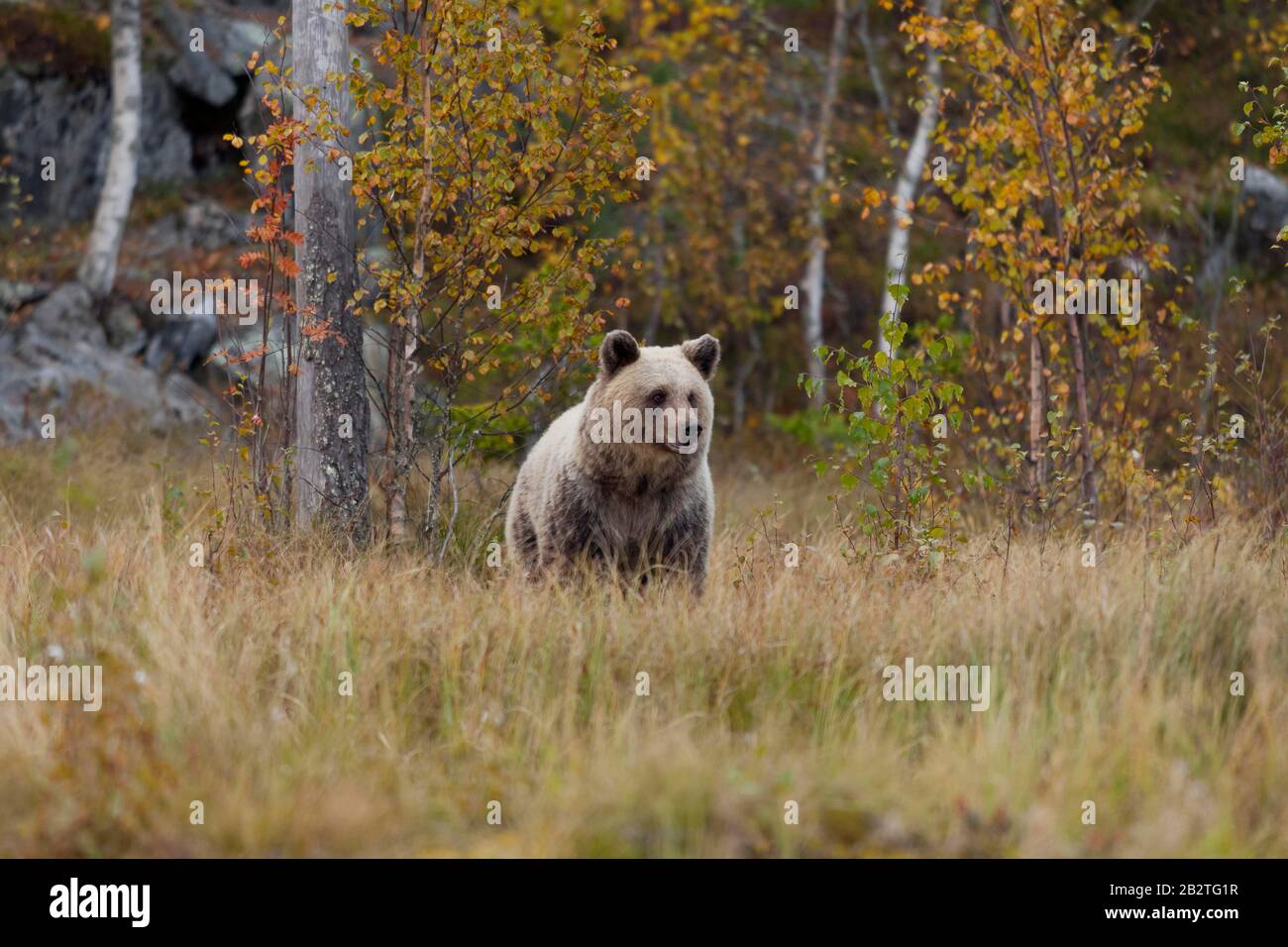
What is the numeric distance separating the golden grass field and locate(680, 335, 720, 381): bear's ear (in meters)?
1.13

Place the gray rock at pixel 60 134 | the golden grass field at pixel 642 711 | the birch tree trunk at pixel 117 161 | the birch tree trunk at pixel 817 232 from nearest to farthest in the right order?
the golden grass field at pixel 642 711 → the birch tree trunk at pixel 117 161 → the birch tree trunk at pixel 817 232 → the gray rock at pixel 60 134

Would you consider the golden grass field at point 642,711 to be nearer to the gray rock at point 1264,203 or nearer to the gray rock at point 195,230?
the gray rock at point 195,230

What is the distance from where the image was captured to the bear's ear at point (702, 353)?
7203 mm

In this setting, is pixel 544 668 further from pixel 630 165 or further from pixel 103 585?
pixel 630 165

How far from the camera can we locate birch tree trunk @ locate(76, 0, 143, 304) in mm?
15602

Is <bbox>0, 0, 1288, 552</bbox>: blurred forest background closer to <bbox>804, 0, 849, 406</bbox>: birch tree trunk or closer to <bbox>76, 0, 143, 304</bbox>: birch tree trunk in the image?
<bbox>804, 0, 849, 406</bbox>: birch tree trunk

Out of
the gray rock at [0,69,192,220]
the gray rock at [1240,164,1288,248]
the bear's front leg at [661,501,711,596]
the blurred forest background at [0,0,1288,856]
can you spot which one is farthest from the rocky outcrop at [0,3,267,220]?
the gray rock at [1240,164,1288,248]

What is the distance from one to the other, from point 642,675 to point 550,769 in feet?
2.53

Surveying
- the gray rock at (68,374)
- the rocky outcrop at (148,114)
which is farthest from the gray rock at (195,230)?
the gray rock at (68,374)

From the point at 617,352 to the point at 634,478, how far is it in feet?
2.12

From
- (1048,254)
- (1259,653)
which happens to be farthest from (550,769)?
(1048,254)

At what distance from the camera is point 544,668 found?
5.42 m

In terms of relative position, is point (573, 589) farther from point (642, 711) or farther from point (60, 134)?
point (60, 134)

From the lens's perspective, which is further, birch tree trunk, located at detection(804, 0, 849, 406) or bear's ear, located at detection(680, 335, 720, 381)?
birch tree trunk, located at detection(804, 0, 849, 406)
